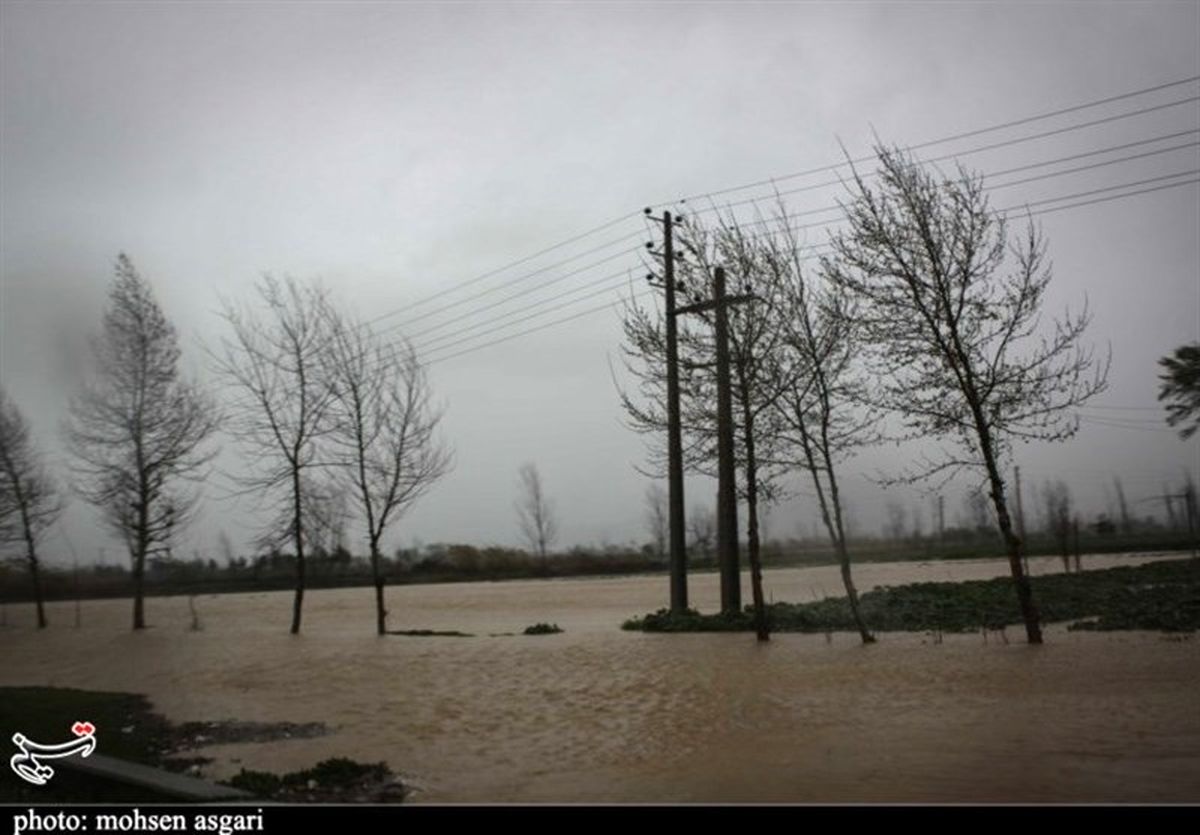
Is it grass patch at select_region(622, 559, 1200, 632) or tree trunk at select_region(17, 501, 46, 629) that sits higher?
tree trunk at select_region(17, 501, 46, 629)

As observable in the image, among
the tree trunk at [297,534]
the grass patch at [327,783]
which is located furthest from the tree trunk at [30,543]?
the grass patch at [327,783]

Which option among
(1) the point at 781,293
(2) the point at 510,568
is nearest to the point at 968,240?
(1) the point at 781,293

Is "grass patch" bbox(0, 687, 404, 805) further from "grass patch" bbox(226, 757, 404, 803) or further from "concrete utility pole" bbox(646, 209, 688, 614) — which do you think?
"concrete utility pole" bbox(646, 209, 688, 614)

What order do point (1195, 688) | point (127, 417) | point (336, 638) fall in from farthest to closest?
point (127, 417) < point (336, 638) < point (1195, 688)

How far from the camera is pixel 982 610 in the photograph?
74.5 feet

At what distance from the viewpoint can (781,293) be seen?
2047 centimetres

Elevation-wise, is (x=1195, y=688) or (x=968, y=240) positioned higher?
(x=968, y=240)

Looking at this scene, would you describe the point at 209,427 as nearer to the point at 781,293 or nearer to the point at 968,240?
the point at 781,293

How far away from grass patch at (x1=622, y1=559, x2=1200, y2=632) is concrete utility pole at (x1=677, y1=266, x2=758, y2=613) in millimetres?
901

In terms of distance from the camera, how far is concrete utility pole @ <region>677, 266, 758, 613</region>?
21.6m

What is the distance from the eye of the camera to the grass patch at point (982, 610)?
19.0 meters

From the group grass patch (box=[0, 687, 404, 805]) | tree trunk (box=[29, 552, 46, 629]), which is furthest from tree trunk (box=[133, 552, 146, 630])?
grass patch (box=[0, 687, 404, 805])

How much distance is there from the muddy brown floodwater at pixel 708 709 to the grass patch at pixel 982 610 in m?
1.21
